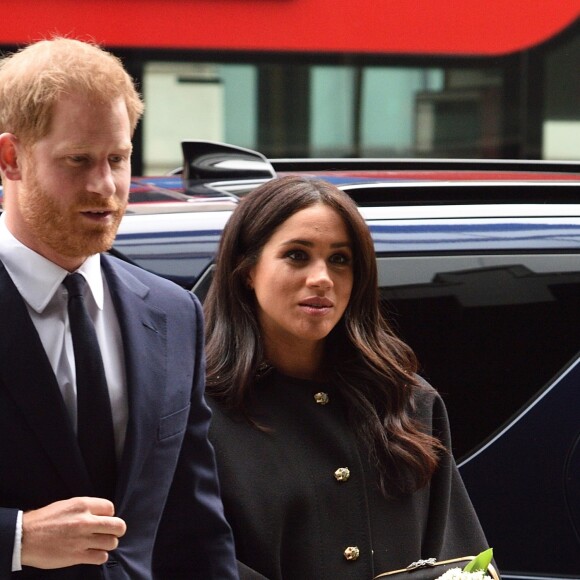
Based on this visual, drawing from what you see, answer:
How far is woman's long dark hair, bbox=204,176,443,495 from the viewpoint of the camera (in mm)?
2086

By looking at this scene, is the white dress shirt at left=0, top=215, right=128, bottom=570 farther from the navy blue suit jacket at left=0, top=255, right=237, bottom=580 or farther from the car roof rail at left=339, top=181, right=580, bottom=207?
the car roof rail at left=339, top=181, right=580, bottom=207

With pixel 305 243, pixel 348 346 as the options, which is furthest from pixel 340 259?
pixel 348 346

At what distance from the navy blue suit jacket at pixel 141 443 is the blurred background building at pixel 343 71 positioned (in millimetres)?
5652

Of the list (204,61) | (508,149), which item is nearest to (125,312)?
(204,61)

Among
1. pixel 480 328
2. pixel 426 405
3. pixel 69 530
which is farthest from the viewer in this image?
pixel 480 328

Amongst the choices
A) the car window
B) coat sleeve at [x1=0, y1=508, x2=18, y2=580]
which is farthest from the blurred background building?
coat sleeve at [x1=0, y1=508, x2=18, y2=580]

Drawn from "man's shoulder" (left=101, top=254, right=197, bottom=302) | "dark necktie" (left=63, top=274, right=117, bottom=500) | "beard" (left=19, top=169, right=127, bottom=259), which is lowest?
"dark necktie" (left=63, top=274, right=117, bottom=500)

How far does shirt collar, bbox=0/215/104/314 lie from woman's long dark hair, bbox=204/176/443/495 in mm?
687

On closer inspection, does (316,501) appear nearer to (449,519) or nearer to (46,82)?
(449,519)

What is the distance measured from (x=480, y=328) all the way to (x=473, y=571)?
71cm

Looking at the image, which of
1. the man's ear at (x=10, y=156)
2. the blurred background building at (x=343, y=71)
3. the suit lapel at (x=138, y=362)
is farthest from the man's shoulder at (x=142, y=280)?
the blurred background building at (x=343, y=71)

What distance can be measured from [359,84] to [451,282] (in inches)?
205

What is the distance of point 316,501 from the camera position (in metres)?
2.05

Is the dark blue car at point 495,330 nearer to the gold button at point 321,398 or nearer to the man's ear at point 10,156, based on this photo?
the gold button at point 321,398
